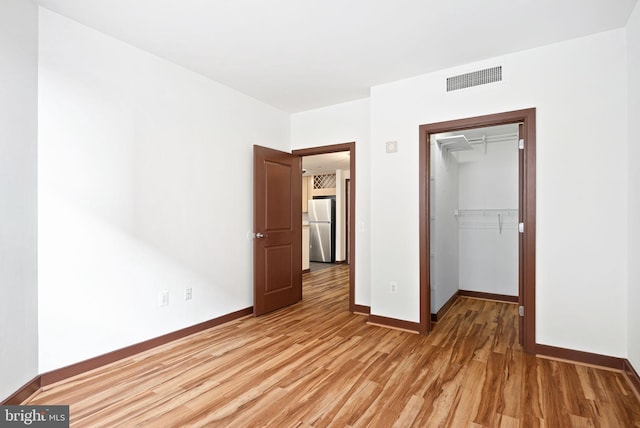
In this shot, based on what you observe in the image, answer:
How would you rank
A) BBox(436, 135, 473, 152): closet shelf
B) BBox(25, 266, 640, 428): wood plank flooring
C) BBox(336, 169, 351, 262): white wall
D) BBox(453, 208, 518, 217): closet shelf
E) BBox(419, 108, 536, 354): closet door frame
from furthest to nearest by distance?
BBox(336, 169, 351, 262): white wall → BBox(453, 208, 518, 217): closet shelf → BBox(436, 135, 473, 152): closet shelf → BBox(419, 108, 536, 354): closet door frame → BBox(25, 266, 640, 428): wood plank flooring

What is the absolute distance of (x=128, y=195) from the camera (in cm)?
271

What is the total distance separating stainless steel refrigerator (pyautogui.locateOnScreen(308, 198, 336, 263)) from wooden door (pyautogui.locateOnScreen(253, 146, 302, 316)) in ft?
12.7

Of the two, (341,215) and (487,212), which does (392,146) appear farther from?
(341,215)

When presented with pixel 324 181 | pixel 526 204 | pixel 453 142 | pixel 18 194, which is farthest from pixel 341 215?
pixel 18 194

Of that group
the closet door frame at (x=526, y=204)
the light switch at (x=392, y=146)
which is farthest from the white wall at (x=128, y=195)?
the closet door frame at (x=526, y=204)

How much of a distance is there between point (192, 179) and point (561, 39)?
351 cm

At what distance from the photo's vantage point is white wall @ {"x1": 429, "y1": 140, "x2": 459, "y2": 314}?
369 cm

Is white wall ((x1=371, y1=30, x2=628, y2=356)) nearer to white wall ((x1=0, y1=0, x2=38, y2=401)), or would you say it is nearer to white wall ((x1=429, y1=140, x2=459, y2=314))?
white wall ((x1=429, y1=140, x2=459, y2=314))

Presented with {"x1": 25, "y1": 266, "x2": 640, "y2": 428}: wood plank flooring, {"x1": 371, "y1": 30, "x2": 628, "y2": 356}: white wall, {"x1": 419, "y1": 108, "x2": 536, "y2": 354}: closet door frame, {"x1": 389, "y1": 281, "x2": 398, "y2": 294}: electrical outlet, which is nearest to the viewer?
{"x1": 25, "y1": 266, "x2": 640, "y2": 428}: wood plank flooring

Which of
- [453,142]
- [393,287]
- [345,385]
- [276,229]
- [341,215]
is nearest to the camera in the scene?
[345,385]

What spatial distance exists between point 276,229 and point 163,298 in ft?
5.26

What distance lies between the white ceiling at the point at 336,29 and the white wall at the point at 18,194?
1.37ft

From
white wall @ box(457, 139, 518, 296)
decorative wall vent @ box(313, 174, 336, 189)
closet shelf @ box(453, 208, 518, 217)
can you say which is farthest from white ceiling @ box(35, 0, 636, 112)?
decorative wall vent @ box(313, 174, 336, 189)

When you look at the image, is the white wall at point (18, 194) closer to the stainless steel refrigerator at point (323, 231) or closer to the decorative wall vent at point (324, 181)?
the stainless steel refrigerator at point (323, 231)
